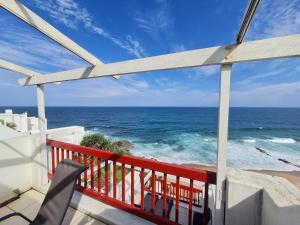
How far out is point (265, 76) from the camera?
28.9 metres

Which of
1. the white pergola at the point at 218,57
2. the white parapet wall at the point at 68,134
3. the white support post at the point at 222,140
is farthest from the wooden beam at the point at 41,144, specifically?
the white parapet wall at the point at 68,134

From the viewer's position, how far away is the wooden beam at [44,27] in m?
1.27

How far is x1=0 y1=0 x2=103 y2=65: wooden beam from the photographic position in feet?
4.17

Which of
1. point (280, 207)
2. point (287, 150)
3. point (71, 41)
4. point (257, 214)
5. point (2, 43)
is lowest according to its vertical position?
point (287, 150)

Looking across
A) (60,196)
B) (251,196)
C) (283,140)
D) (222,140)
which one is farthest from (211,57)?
(283,140)

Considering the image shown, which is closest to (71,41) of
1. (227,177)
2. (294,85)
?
(227,177)

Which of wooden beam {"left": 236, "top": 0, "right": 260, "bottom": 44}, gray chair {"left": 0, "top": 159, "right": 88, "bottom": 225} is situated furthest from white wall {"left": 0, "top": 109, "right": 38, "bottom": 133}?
wooden beam {"left": 236, "top": 0, "right": 260, "bottom": 44}

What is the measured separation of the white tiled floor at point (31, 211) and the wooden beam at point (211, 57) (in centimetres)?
184

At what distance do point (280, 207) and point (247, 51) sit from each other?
1145 millimetres

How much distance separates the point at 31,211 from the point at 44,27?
2.41 m

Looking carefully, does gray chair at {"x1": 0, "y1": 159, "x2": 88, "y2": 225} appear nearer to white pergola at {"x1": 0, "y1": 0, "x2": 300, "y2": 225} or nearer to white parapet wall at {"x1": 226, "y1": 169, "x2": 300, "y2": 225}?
white pergola at {"x1": 0, "y1": 0, "x2": 300, "y2": 225}

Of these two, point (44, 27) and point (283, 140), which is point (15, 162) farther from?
point (283, 140)

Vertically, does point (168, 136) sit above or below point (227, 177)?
below

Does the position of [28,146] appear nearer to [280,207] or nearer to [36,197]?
[36,197]
